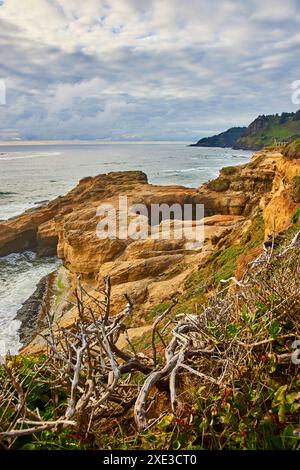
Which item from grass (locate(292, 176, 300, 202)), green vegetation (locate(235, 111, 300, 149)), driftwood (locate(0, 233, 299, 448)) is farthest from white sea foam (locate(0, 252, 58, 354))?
green vegetation (locate(235, 111, 300, 149))

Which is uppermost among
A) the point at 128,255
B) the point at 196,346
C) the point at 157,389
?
the point at 196,346

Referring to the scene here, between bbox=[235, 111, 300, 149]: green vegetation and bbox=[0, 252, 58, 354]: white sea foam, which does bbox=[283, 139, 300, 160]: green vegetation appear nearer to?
bbox=[0, 252, 58, 354]: white sea foam

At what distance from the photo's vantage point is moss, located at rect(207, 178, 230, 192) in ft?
107

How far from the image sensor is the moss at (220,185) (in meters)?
32.7

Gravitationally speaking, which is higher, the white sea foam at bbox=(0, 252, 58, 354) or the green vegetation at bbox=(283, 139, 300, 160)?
the green vegetation at bbox=(283, 139, 300, 160)

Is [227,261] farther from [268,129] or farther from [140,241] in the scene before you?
[268,129]

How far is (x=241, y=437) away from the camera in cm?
197

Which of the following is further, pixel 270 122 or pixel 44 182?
pixel 270 122

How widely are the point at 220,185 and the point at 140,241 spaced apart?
643 inches

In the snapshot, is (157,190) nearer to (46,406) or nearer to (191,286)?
(191,286)

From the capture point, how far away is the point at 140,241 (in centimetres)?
1888

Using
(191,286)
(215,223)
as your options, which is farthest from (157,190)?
(191,286)
